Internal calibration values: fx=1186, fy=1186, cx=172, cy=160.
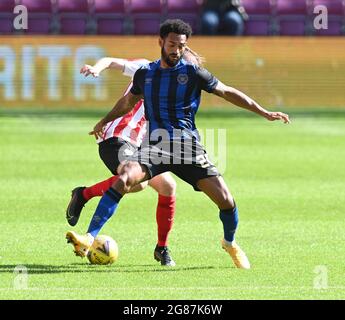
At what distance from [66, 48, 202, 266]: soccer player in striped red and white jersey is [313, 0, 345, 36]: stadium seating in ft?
62.0

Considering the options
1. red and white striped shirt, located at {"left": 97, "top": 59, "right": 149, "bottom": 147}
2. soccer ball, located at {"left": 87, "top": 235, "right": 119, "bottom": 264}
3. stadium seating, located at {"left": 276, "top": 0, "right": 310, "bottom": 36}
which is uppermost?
red and white striped shirt, located at {"left": 97, "top": 59, "right": 149, "bottom": 147}

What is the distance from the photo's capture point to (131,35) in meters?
29.5

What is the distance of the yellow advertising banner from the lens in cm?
2683

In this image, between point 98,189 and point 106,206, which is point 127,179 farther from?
point 98,189

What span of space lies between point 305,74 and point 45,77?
6053mm

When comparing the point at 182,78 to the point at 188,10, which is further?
the point at 188,10

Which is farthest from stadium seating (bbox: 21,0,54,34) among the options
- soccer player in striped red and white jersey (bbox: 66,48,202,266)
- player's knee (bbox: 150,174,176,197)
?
player's knee (bbox: 150,174,176,197)

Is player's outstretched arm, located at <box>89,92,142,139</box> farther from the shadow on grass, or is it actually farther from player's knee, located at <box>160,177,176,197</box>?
the shadow on grass

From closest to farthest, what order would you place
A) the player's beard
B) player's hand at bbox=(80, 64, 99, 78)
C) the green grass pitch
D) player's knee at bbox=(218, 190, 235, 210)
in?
1. the green grass pitch
2. the player's beard
3. player's knee at bbox=(218, 190, 235, 210)
4. player's hand at bbox=(80, 64, 99, 78)

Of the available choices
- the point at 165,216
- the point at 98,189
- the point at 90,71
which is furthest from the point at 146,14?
the point at 165,216

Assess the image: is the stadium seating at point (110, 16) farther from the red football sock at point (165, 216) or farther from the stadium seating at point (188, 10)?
the red football sock at point (165, 216)

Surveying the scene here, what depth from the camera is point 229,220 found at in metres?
9.86

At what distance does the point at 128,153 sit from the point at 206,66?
16.1 metres

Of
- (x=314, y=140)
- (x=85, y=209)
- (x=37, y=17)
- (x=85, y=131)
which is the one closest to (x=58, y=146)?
(x=85, y=131)
